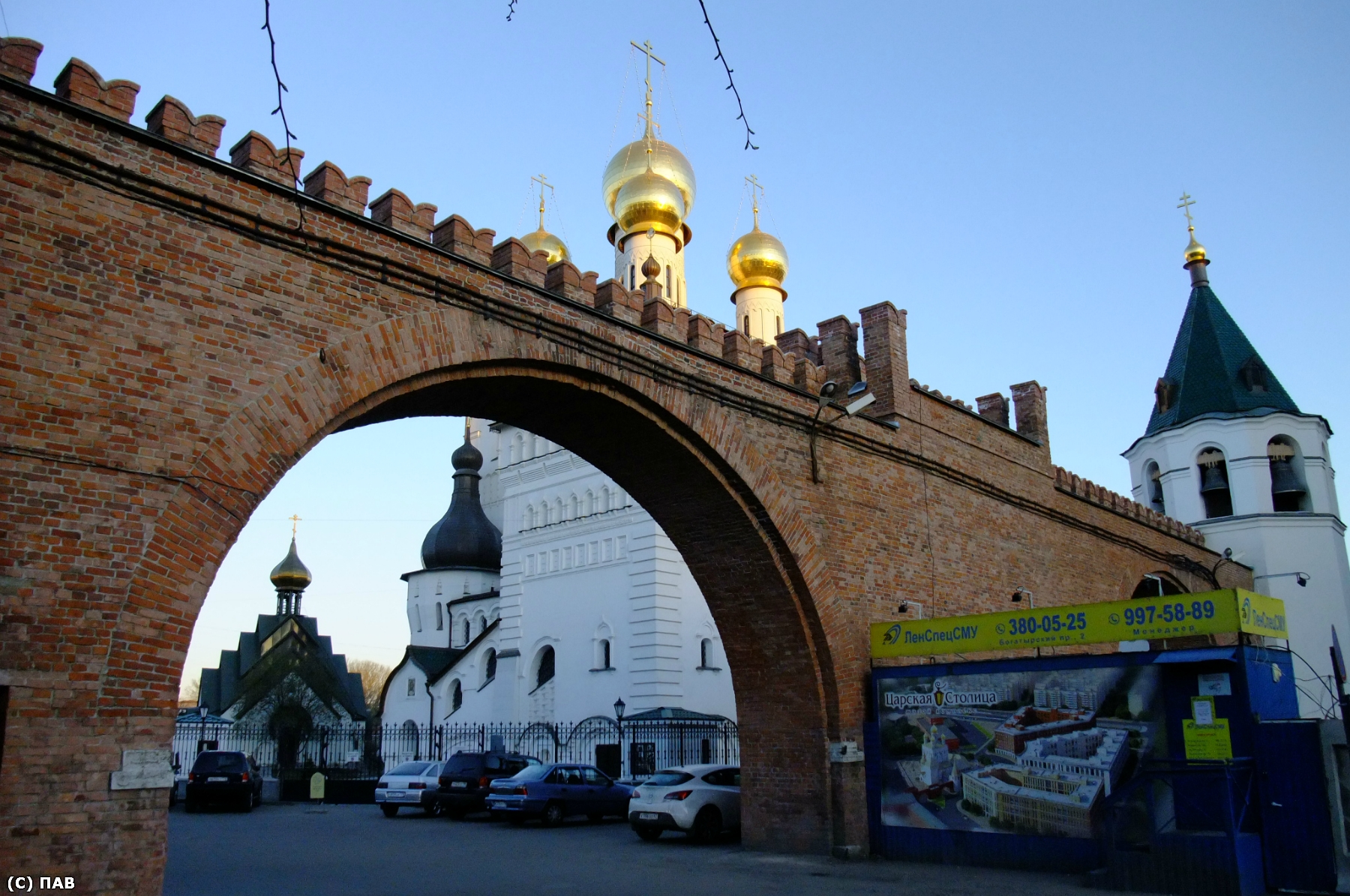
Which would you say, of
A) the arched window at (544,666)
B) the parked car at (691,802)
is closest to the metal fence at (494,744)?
the arched window at (544,666)

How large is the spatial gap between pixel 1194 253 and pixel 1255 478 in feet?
27.4

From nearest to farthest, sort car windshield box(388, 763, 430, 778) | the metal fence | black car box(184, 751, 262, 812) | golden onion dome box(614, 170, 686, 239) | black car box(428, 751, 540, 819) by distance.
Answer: black car box(428, 751, 540, 819) → car windshield box(388, 763, 430, 778) → black car box(184, 751, 262, 812) → the metal fence → golden onion dome box(614, 170, 686, 239)

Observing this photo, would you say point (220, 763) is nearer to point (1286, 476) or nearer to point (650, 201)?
point (650, 201)

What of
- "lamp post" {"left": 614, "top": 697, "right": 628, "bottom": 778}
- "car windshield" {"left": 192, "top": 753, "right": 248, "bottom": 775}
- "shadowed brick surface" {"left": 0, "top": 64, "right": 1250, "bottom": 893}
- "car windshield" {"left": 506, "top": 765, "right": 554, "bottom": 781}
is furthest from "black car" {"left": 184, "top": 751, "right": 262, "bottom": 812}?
"shadowed brick surface" {"left": 0, "top": 64, "right": 1250, "bottom": 893}

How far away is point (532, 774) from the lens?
1848 cm

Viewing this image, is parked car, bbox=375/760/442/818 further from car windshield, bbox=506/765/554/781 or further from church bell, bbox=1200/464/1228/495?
church bell, bbox=1200/464/1228/495

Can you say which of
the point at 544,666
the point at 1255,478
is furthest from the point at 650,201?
the point at 1255,478

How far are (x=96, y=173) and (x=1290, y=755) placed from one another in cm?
1140

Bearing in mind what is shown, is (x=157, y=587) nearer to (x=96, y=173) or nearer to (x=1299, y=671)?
(x=96, y=173)

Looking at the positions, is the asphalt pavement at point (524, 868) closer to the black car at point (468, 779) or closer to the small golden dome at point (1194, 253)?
the black car at point (468, 779)

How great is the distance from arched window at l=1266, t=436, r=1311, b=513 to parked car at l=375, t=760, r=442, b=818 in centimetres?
2256

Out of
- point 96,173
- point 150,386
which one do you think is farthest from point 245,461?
point 96,173

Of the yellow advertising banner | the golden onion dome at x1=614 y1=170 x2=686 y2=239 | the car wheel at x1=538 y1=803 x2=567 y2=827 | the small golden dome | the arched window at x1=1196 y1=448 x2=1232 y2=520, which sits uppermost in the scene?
the golden onion dome at x1=614 y1=170 x2=686 y2=239

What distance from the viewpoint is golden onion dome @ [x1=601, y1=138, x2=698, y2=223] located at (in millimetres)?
35438
